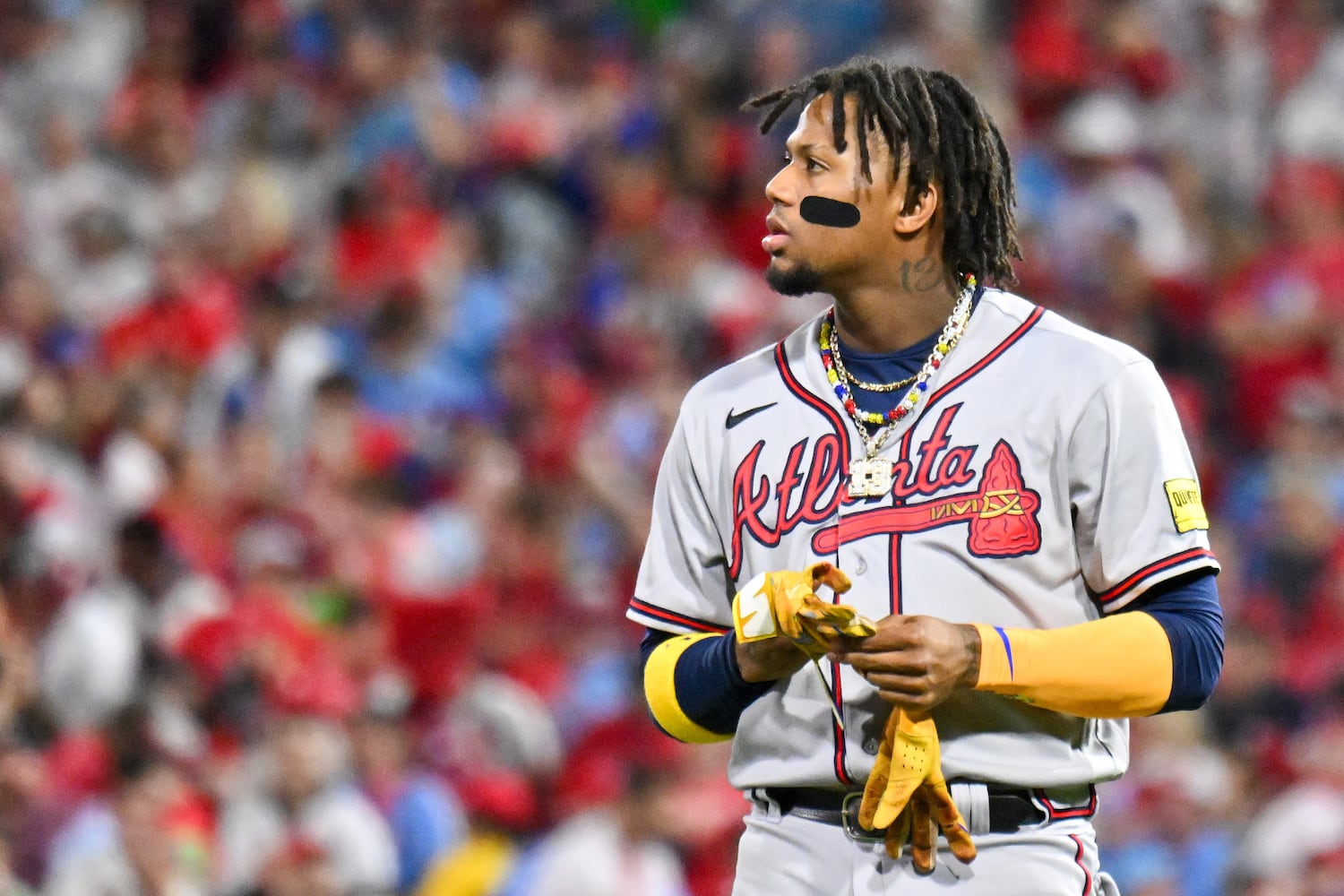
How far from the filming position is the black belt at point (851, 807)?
2539 mm

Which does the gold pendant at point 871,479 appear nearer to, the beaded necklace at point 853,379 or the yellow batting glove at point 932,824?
the beaded necklace at point 853,379

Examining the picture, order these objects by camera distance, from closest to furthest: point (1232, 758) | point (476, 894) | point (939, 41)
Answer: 1. point (476, 894)
2. point (1232, 758)
3. point (939, 41)

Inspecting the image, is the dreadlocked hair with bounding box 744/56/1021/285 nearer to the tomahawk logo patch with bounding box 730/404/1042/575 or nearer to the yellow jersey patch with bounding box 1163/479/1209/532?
the tomahawk logo patch with bounding box 730/404/1042/575

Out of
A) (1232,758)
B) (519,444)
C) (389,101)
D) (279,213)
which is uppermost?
(389,101)

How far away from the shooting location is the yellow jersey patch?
8.25 ft

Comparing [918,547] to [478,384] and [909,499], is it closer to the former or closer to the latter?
[909,499]

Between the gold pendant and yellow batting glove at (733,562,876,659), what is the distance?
16 cm

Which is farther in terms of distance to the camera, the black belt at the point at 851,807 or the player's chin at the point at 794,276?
the player's chin at the point at 794,276

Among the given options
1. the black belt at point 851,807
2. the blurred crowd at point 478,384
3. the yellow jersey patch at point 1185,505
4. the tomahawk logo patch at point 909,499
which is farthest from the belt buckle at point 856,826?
the blurred crowd at point 478,384

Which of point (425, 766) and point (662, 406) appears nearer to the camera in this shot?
point (425, 766)

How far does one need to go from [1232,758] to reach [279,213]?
438cm

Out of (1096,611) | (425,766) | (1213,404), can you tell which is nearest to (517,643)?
(425,766)

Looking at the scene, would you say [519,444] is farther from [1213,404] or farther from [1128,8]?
[1128,8]

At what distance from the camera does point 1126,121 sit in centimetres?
784
